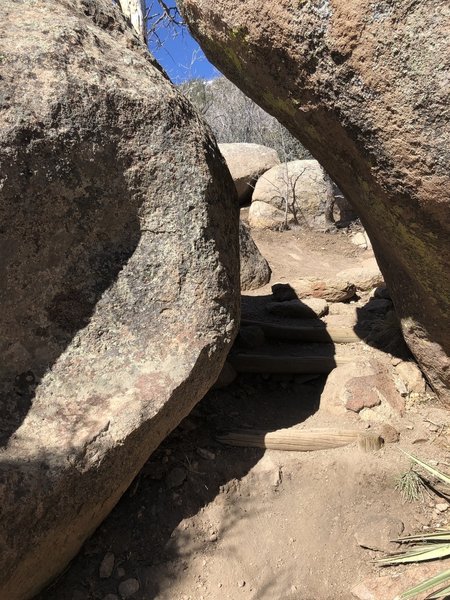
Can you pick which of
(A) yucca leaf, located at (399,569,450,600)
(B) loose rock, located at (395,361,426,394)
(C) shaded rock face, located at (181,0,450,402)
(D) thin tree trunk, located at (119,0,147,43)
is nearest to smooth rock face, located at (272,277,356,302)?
(B) loose rock, located at (395,361,426,394)

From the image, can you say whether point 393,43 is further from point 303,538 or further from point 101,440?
point 303,538

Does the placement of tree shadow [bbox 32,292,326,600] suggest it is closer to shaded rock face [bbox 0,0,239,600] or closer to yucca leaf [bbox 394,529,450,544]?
shaded rock face [bbox 0,0,239,600]

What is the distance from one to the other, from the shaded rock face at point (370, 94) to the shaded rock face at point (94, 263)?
42 centimetres

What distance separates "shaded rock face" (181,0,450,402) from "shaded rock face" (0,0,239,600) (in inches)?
16.4

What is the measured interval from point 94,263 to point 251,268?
124 inches

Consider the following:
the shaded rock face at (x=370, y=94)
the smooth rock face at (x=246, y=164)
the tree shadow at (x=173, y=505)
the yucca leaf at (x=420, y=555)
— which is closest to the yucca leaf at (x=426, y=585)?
the yucca leaf at (x=420, y=555)

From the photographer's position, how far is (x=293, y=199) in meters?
8.36

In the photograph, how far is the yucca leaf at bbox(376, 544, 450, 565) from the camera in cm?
255

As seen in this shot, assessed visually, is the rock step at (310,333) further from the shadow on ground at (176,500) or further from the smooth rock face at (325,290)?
the smooth rock face at (325,290)

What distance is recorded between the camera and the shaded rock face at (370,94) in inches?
84.0

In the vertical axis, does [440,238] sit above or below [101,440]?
above

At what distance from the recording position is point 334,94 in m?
2.43

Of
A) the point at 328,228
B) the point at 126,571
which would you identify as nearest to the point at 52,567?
the point at 126,571

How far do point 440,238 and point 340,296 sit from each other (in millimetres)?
2298
